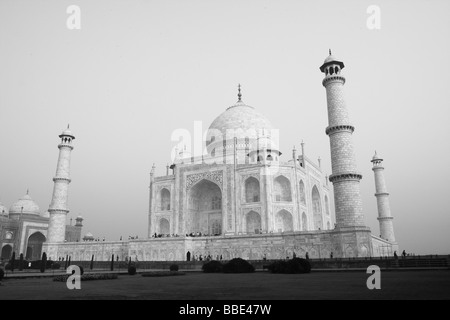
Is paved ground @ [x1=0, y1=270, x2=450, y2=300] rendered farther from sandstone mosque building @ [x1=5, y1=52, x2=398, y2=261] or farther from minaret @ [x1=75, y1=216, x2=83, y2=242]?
minaret @ [x1=75, y1=216, x2=83, y2=242]

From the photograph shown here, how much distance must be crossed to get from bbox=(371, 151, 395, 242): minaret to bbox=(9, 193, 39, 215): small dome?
36317mm

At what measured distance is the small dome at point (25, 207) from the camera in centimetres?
4017

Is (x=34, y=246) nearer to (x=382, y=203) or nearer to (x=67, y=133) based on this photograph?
(x=67, y=133)

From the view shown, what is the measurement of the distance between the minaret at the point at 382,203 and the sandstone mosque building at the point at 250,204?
0.08m

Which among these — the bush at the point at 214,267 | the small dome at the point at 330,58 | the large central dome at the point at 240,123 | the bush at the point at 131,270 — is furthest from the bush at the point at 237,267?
the large central dome at the point at 240,123

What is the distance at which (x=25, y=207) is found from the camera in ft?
133

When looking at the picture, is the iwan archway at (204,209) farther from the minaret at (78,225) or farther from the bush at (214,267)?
the minaret at (78,225)

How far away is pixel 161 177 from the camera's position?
1171 inches

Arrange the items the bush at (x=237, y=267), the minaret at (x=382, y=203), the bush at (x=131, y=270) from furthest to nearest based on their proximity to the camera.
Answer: the minaret at (x=382, y=203), the bush at (x=237, y=267), the bush at (x=131, y=270)

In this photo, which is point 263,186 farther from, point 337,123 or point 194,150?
point 194,150

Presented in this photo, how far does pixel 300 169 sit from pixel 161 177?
11330 millimetres
